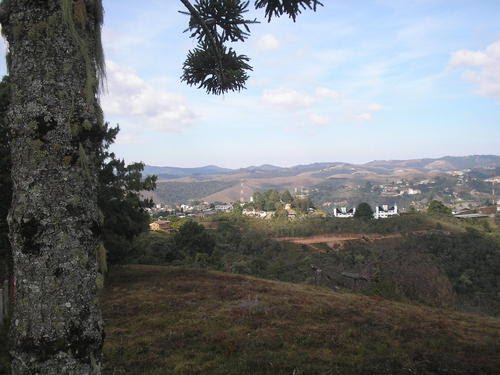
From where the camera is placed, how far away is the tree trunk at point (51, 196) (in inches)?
93.5

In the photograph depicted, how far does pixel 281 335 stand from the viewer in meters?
9.37

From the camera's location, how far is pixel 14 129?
2477mm

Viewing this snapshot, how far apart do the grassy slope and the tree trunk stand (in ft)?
17.3

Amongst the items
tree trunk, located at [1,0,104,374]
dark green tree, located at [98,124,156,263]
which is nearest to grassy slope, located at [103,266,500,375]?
dark green tree, located at [98,124,156,263]

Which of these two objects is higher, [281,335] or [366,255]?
[281,335]

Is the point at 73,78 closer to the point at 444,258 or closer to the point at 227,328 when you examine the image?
the point at 227,328

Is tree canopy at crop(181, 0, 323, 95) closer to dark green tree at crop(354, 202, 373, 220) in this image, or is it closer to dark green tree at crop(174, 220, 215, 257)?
dark green tree at crop(174, 220, 215, 257)

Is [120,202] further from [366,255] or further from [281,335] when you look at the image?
[366,255]

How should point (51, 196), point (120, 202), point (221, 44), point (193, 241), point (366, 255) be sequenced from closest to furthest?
point (51, 196), point (221, 44), point (120, 202), point (193, 241), point (366, 255)

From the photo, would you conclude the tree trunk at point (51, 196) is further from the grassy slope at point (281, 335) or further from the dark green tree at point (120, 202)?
the dark green tree at point (120, 202)

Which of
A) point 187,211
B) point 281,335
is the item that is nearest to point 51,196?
point 281,335

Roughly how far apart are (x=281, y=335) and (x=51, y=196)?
26.6 ft

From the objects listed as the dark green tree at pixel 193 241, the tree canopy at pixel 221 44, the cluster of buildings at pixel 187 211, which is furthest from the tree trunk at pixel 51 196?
the cluster of buildings at pixel 187 211

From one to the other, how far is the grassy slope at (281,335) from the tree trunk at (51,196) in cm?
526
